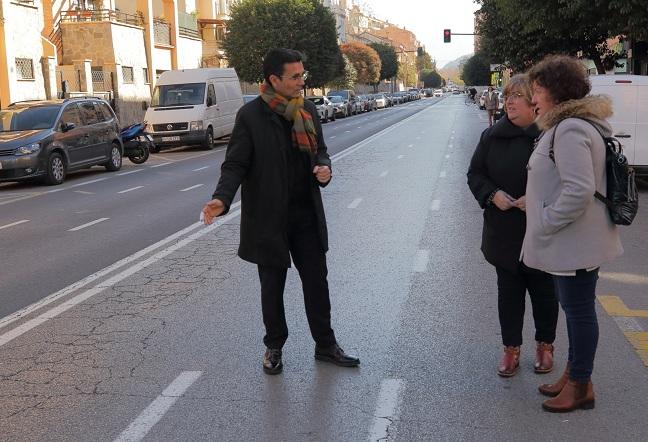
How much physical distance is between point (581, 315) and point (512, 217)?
0.73 m

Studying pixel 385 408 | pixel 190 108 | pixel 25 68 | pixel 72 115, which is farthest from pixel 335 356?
pixel 25 68

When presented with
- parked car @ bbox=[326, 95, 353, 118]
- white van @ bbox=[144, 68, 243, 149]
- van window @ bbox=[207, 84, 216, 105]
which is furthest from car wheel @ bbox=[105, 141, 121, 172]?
parked car @ bbox=[326, 95, 353, 118]

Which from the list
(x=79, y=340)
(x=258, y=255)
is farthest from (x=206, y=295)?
(x=258, y=255)

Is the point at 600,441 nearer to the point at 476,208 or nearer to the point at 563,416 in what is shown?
the point at 563,416

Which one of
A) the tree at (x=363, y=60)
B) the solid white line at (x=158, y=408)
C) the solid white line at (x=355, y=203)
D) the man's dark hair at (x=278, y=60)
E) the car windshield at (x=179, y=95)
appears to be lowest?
the solid white line at (x=355, y=203)

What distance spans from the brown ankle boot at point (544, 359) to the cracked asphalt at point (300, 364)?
0.24ft

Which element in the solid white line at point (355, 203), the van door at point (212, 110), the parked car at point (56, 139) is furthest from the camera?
the van door at point (212, 110)

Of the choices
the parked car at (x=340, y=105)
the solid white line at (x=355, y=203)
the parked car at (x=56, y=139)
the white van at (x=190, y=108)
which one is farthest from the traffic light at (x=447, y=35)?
the solid white line at (x=355, y=203)

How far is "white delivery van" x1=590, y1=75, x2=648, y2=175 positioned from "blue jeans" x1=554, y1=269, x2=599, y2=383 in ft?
30.2

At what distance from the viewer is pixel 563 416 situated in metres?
3.96

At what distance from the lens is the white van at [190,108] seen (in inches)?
965

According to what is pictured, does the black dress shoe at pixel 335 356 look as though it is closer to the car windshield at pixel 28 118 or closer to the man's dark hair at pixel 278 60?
the man's dark hair at pixel 278 60

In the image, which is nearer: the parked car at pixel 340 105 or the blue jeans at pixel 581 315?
the blue jeans at pixel 581 315

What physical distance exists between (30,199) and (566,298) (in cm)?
1200
